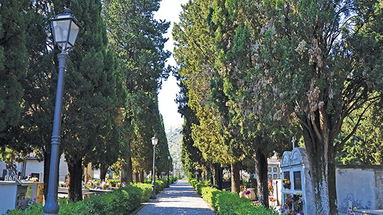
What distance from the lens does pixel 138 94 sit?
23.0 metres

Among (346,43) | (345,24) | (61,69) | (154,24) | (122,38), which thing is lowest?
(61,69)

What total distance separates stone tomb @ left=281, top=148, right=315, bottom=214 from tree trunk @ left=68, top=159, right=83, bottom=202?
774 cm

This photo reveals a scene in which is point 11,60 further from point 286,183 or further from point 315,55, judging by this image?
point 286,183

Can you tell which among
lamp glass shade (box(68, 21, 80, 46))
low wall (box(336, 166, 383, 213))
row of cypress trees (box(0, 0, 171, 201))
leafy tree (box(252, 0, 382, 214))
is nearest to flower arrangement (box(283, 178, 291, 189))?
low wall (box(336, 166, 383, 213))

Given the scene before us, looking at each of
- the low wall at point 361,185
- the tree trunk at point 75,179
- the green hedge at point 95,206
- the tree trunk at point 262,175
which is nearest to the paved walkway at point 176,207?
the green hedge at point 95,206

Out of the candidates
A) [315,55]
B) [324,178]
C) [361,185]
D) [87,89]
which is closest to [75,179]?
[87,89]

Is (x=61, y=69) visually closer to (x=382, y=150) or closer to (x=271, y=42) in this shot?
(x=271, y=42)

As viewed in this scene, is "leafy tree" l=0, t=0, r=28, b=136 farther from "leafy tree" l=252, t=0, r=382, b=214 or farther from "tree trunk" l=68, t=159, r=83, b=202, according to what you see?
"tree trunk" l=68, t=159, r=83, b=202

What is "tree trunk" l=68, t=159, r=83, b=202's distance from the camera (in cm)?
1308

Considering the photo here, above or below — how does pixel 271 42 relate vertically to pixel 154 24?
below

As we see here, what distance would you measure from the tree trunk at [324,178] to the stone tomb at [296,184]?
167 cm

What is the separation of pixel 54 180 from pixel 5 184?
23.7 ft

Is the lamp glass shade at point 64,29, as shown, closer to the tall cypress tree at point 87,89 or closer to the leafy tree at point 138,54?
the tall cypress tree at point 87,89

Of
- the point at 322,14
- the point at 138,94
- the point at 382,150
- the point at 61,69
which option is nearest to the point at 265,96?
the point at 322,14
